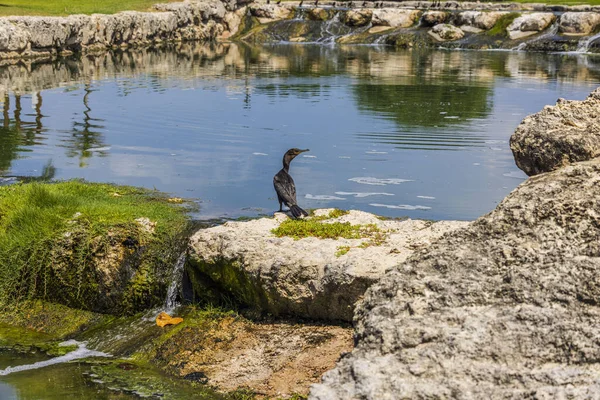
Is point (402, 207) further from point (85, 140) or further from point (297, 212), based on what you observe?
point (85, 140)

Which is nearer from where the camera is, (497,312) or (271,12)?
(497,312)

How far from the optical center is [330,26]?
188 ft

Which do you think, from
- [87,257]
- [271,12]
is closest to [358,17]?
[271,12]

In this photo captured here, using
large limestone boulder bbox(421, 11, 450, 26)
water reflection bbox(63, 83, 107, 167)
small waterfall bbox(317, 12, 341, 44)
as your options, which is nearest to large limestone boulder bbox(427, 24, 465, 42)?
large limestone boulder bbox(421, 11, 450, 26)

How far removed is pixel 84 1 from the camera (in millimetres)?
51469

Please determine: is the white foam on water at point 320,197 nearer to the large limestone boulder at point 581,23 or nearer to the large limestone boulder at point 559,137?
the large limestone boulder at point 559,137

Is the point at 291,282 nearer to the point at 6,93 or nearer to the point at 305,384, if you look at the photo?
the point at 305,384

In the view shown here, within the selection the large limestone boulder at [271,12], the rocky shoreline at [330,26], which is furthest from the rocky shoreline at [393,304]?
the large limestone boulder at [271,12]

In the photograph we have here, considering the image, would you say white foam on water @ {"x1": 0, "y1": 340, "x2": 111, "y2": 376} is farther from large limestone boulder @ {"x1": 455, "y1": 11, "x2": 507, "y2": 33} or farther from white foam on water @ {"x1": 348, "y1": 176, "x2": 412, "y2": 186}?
large limestone boulder @ {"x1": 455, "y1": 11, "x2": 507, "y2": 33}

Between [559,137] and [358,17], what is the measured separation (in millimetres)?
51471

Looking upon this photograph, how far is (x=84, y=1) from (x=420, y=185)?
1648 inches

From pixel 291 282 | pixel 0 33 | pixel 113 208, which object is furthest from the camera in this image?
pixel 0 33

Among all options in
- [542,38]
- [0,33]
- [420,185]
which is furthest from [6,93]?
[542,38]

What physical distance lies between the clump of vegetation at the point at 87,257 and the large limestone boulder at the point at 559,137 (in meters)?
4.19
